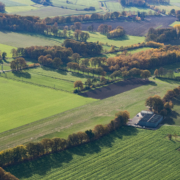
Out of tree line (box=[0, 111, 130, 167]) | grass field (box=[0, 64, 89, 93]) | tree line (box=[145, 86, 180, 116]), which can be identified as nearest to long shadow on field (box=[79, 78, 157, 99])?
grass field (box=[0, 64, 89, 93])

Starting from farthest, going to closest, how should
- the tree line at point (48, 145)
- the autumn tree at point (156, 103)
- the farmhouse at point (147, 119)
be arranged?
the autumn tree at point (156, 103)
the farmhouse at point (147, 119)
the tree line at point (48, 145)

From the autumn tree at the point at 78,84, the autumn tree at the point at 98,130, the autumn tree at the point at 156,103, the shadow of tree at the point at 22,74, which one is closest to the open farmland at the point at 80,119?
the autumn tree at the point at 156,103

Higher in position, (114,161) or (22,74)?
(22,74)

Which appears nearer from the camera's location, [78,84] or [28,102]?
[28,102]

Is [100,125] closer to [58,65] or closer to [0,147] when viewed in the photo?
[0,147]

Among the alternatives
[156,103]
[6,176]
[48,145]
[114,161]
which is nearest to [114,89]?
[156,103]

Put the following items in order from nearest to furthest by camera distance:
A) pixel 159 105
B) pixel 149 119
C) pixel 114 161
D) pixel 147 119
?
pixel 114 161 < pixel 147 119 < pixel 149 119 < pixel 159 105

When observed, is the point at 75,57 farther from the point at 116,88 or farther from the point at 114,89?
the point at 114,89

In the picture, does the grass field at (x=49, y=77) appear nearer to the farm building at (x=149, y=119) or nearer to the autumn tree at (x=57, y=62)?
the autumn tree at (x=57, y=62)
